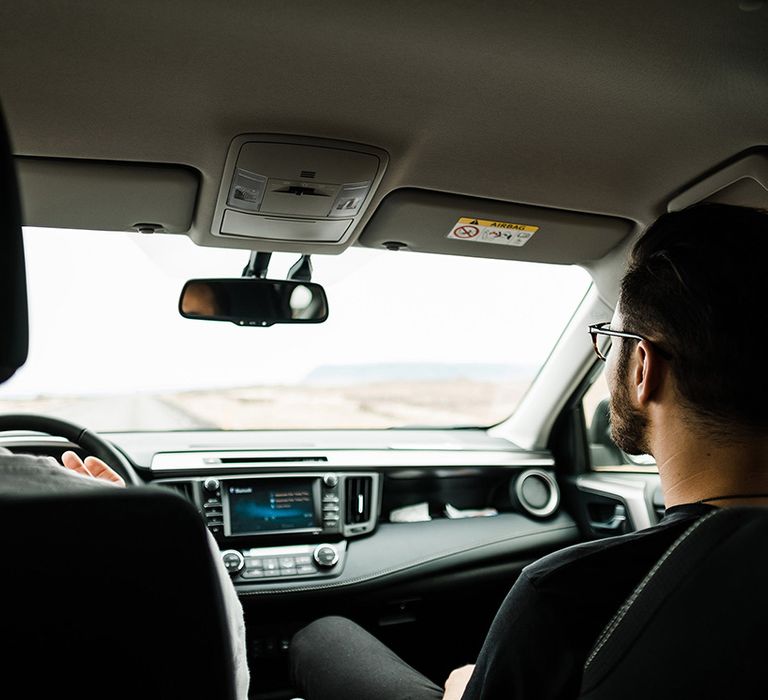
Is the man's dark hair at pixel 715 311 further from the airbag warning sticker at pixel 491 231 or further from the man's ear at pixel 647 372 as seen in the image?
the airbag warning sticker at pixel 491 231

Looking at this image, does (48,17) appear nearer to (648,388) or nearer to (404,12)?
(404,12)

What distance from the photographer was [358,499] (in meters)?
3.82

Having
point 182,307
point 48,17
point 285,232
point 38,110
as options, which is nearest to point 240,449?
point 182,307

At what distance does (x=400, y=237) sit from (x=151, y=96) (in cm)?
136

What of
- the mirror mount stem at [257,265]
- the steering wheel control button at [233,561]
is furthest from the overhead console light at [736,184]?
the steering wheel control button at [233,561]

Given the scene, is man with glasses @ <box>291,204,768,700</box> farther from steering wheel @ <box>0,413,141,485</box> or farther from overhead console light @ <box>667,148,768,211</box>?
steering wheel @ <box>0,413,141,485</box>

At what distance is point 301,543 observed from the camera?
3637 mm

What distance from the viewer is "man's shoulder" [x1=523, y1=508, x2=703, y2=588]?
151 centimetres

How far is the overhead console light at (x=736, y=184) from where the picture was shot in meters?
2.68

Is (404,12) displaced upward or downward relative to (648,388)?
upward

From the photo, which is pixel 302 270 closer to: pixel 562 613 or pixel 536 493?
pixel 536 493

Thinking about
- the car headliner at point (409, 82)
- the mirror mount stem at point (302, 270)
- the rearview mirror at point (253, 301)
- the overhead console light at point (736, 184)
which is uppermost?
the car headliner at point (409, 82)

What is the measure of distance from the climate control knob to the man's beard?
2001 millimetres

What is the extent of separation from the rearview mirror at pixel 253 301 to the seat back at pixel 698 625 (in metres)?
2.22
